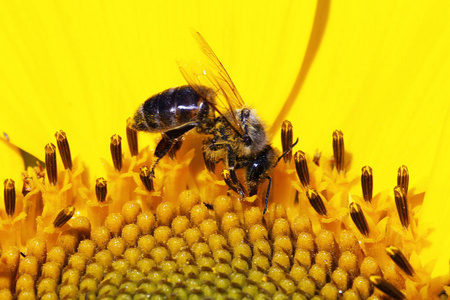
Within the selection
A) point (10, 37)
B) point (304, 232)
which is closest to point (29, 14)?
point (10, 37)

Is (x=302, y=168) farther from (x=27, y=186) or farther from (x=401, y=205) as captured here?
(x=27, y=186)

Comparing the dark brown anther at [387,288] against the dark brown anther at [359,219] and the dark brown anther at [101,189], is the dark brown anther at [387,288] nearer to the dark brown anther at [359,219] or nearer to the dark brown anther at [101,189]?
the dark brown anther at [359,219]

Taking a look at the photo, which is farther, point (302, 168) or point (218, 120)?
point (302, 168)

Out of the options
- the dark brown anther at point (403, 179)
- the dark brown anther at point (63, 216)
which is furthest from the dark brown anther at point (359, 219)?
the dark brown anther at point (63, 216)

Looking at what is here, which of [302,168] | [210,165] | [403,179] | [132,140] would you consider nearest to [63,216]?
[132,140]

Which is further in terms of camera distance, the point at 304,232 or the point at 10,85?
the point at 10,85

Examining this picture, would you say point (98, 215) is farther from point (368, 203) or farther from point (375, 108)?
point (375, 108)
